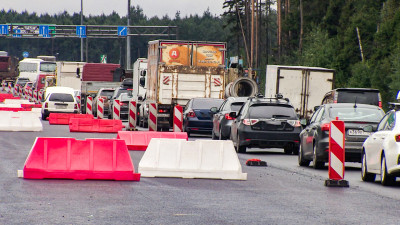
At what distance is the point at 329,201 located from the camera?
12.9m

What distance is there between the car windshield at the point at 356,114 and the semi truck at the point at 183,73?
49.7 ft

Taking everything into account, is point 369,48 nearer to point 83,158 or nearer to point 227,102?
point 227,102

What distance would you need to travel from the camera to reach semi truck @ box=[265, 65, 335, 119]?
34.8 meters

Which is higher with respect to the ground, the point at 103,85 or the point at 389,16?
the point at 389,16

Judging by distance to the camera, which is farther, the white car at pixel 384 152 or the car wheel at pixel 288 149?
the car wheel at pixel 288 149

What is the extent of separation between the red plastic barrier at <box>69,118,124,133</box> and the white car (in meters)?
18.4

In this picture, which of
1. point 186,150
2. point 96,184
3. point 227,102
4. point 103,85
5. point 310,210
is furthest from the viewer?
point 103,85

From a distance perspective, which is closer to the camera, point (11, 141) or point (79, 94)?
point (11, 141)

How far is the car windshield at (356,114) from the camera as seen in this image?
65.0 ft

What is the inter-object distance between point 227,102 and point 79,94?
29711 mm

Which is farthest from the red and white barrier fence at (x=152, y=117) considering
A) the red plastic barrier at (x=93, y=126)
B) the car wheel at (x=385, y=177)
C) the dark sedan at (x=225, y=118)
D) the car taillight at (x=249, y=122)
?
the car wheel at (x=385, y=177)

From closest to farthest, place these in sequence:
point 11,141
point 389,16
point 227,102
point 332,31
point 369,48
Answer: point 11,141
point 227,102
point 389,16
point 369,48
point 332,31

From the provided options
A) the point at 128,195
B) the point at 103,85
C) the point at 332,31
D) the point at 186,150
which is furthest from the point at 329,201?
the point at 332,31

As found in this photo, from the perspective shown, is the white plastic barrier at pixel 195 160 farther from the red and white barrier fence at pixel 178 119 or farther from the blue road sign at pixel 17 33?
the blue road sign at pixel 17 33
